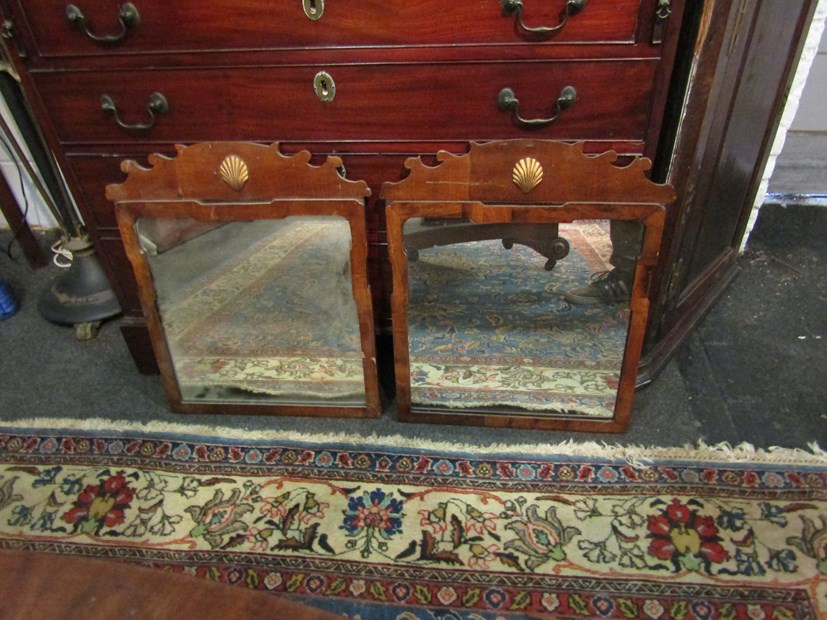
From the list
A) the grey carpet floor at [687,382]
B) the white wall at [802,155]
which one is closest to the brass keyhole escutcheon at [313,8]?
the grey carpet floor at [687,382]

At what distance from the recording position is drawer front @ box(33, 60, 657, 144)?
0.90 m

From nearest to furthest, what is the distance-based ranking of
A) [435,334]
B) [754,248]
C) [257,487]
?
[257,487] < [435,334] < [754,248]

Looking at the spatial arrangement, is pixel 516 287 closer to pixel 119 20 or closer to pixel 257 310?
pixel 257 310

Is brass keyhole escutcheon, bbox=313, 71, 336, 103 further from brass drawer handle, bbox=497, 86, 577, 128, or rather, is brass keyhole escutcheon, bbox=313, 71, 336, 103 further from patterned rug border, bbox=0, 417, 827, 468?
patterned rug border, bbox=0, 417, 827, 468

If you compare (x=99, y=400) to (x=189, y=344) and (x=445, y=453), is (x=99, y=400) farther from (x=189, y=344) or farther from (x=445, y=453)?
(x=445, y=453)

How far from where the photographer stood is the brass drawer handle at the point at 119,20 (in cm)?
89

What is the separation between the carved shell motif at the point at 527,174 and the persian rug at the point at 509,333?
166 mm

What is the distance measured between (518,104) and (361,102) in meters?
0.27

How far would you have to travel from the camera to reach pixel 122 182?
3.47 ft

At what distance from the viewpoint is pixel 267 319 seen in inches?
47.9

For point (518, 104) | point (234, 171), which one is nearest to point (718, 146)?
point (518, 104)

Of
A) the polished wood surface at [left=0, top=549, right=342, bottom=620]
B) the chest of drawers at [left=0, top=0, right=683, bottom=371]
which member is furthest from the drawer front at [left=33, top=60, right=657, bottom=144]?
the polished wood surface at [left=0, top=549, right=342, bottom=620]

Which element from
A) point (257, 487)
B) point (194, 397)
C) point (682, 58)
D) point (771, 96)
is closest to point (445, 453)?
point (257, 487)

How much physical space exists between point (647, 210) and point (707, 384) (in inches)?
21.1
